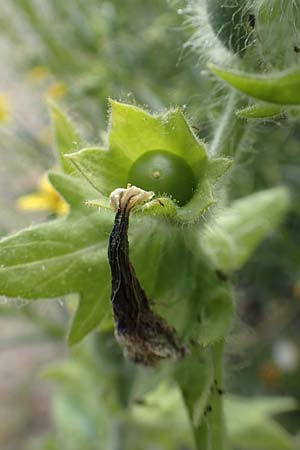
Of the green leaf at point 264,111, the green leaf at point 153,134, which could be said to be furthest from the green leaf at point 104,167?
the green leaf at point 264,111

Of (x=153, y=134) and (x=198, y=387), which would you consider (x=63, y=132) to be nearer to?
(x=153, y=134)

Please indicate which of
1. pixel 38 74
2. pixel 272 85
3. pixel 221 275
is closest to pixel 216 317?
pixel 221 275

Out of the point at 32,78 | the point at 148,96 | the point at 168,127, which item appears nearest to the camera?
the point at 168,127

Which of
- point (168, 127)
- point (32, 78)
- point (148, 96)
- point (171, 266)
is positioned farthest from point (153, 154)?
point (32, 78)

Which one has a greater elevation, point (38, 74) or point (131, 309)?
point (131, 309)

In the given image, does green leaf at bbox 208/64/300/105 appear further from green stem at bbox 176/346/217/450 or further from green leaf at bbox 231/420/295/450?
green leaf at bbox 231/420/295/450

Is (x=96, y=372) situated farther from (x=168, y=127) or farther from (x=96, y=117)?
(x=168, y=127)
